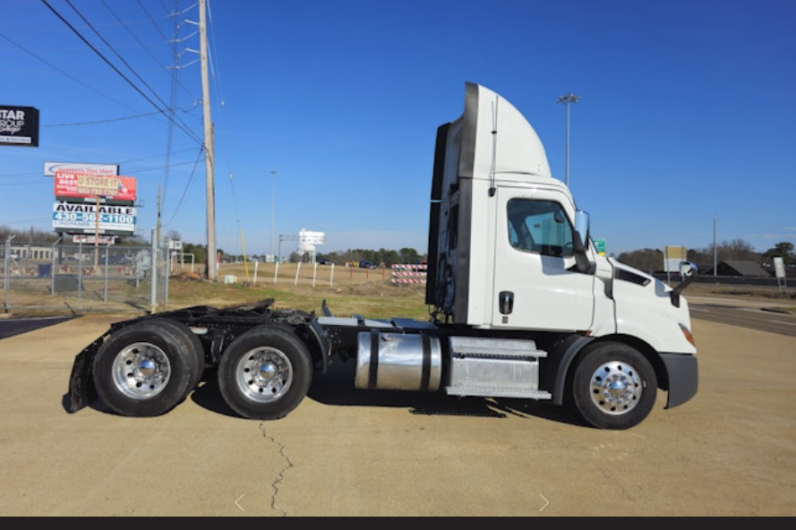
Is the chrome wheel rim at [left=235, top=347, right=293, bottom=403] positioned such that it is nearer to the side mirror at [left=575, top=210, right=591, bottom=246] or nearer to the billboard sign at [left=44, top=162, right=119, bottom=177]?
the side mirror at [left=575, top=210, right=591, bottom=246]

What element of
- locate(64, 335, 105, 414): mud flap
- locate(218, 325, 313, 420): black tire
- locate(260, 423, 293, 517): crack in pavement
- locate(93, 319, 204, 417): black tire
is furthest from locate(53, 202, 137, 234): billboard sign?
locate(260, 423, 293, 517): crack in pavement

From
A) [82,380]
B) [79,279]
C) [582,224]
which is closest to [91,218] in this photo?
[79,279]

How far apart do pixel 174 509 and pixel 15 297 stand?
790 inches

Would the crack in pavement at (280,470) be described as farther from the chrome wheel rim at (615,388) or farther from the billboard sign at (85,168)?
the billboard sign at (85,168)

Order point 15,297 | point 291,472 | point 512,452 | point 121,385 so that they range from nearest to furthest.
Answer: point 291,472 → point 512,452 → point 121,385 → point 15,297

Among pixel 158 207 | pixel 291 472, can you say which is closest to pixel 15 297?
pixel 291 472

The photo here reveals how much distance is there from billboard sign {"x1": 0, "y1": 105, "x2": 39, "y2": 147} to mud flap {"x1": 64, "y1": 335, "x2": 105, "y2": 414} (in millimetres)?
19465

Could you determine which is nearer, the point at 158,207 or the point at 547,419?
the point at 547,419

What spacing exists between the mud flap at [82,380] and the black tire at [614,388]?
18.0 ft

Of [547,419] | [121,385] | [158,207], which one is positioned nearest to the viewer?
[121,385]

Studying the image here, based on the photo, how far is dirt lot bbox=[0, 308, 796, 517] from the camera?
4.00 meters

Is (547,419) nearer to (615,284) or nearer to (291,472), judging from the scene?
(615,284)

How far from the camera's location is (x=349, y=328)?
660 centimetres

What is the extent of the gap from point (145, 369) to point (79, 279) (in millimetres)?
13258
